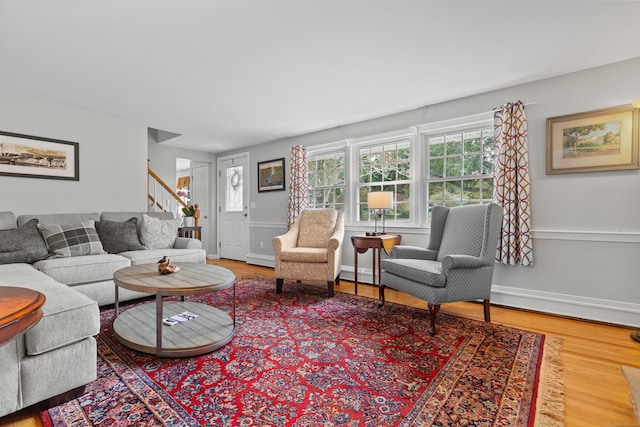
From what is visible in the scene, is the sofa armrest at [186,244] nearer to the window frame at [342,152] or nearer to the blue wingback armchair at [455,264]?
the window frame at [342,152]

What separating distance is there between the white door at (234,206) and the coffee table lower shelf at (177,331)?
3.17 m

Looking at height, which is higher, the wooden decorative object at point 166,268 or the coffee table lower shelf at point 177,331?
the wooden decorative object at point 166,268

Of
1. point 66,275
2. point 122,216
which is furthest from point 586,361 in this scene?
point 122,216

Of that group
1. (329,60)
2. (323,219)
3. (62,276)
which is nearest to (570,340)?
(323,219)

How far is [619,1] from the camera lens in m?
1.81

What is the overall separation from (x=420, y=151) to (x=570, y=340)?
232 cm

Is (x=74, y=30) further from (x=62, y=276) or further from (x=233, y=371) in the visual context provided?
(x=233, y=371)

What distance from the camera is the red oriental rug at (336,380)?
1344 mm

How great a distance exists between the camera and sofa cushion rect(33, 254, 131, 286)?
2559 millimetres

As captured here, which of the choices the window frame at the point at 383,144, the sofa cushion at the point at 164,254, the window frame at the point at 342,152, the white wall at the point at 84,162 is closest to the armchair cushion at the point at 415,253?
the window frame at the point at 383,144

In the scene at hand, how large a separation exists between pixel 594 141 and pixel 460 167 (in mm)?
1139

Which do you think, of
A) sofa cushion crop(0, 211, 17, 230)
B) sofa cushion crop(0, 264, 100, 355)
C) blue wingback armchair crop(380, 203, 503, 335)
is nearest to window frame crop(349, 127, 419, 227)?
blue wingback armchair crop(380, 203, 503, 335)

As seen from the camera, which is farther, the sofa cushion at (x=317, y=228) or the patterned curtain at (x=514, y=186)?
the sofa cushion at (x=317, y=228)

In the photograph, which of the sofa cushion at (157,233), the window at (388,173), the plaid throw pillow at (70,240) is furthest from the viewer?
the window at (388,173)
